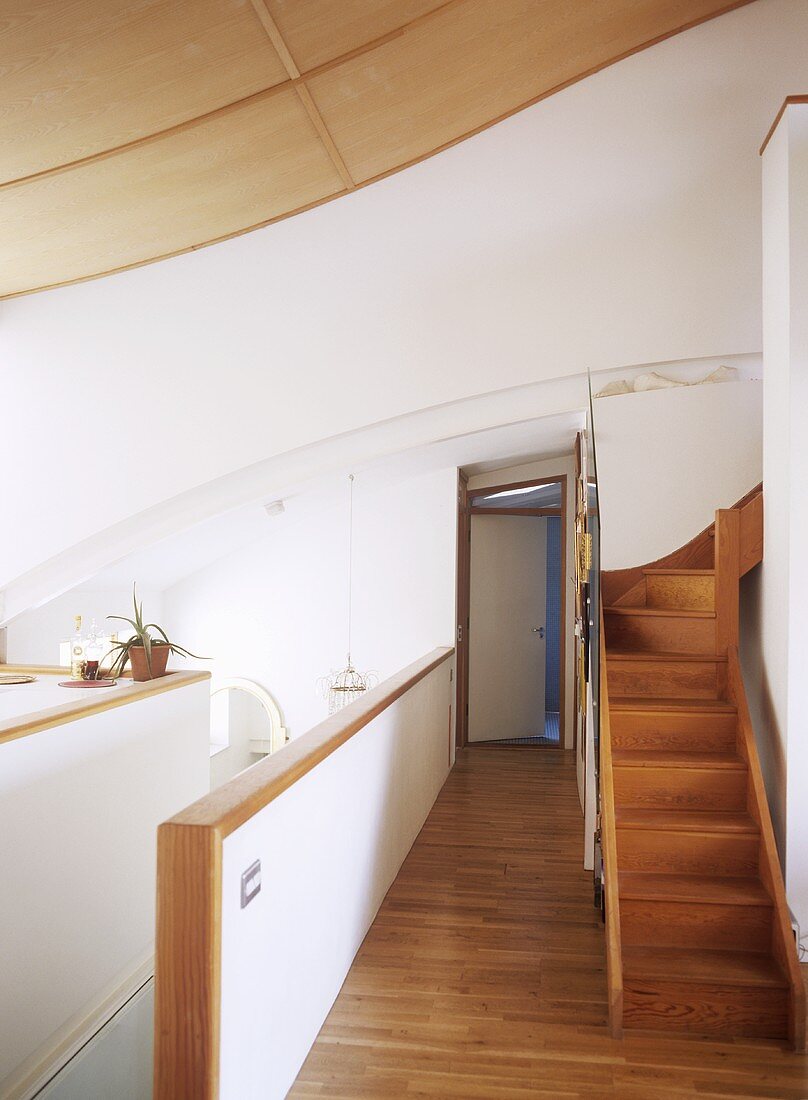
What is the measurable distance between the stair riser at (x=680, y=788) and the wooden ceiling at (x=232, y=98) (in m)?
3.51

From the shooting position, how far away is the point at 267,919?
7.21ft

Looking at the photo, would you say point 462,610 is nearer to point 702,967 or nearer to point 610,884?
point 610,884

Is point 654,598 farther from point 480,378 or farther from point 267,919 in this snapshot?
point 267,919

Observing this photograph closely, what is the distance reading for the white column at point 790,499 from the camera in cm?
352

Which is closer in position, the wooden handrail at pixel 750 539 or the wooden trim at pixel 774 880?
the wooden trim at pixel 774 880

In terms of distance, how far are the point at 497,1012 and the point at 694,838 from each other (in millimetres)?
1001

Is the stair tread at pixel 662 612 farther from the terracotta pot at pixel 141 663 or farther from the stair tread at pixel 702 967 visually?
the terracotta pot at pixel 141 663

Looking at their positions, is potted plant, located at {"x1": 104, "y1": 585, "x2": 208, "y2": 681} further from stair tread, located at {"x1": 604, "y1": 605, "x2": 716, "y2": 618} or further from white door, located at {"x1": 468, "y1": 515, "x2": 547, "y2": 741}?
white door, located at {"x1": 468, "y1": 515, "x2": 547, "y2": 741}

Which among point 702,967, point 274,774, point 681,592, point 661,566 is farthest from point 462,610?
point 274,774

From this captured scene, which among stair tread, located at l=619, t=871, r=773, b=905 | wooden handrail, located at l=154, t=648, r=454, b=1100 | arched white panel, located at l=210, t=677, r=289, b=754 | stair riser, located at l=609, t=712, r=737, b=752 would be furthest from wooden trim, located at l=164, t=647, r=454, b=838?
arched white panel, located at l=210, t=677, r=289, b=754

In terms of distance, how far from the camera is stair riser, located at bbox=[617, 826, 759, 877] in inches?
134

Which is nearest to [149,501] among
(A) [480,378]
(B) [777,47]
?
(A) [480,378]

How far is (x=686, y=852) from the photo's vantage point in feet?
11.2

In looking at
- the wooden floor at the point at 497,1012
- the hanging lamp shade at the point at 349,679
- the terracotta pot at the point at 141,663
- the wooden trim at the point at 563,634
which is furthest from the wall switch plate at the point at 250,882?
the wooden trim at the point at 563,634
